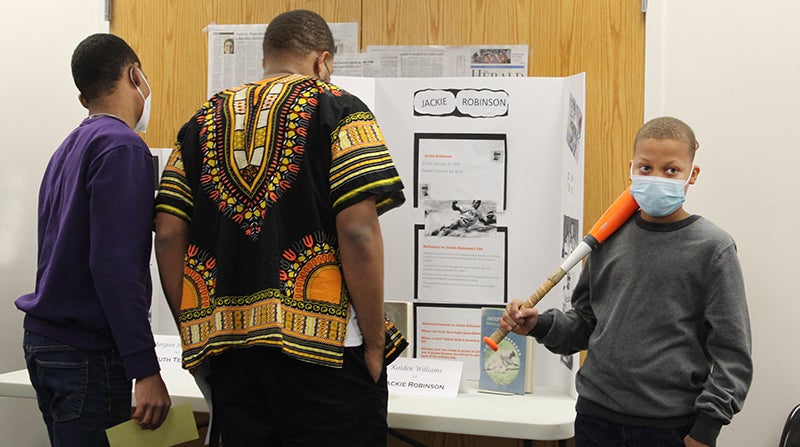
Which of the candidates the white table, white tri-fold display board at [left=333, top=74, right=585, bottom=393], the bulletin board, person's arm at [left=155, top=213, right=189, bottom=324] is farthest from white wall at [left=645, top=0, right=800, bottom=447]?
person's arm at [left=155, top=213, right=189, bottom=324]

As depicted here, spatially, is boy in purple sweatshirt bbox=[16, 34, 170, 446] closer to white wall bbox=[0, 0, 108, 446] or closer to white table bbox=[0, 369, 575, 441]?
white table bbox=[0, 369, 575, 441]

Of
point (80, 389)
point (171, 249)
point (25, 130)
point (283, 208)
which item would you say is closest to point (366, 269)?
point (283, 208)

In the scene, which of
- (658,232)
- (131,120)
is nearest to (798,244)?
(658,232)

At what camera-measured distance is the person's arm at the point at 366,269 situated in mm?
1576

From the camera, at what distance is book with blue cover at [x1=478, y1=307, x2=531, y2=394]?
2287 mm

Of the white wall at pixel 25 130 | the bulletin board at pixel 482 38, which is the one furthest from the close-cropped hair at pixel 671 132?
the white wall at pixel 25 130

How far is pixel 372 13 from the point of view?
2781 millimetres

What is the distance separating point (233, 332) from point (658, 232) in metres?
0.90

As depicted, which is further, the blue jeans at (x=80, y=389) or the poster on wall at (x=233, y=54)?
the poster on wall at (x=233, y=54)

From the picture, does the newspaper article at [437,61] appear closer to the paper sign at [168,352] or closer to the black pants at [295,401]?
the paper sign at [168,352]

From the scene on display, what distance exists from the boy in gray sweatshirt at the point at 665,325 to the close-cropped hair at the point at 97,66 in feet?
3.94

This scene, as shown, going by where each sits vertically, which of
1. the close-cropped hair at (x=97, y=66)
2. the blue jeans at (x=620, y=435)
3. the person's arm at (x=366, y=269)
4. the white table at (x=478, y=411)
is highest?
the close-cropped hair at (x=97, y=66)

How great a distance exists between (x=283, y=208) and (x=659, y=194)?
76 cm

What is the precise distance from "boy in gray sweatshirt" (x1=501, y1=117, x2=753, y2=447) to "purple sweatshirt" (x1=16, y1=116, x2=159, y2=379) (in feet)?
3.16
